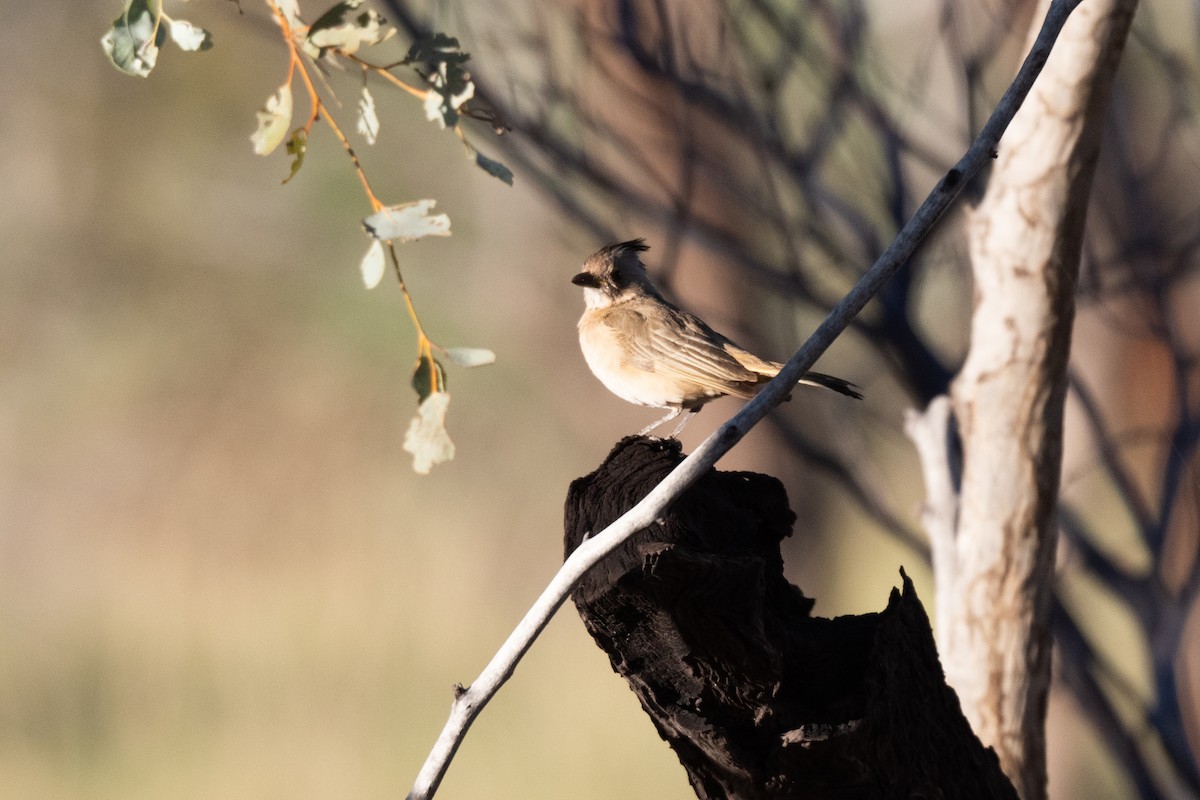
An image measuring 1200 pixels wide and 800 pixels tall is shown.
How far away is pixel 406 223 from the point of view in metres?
1.11

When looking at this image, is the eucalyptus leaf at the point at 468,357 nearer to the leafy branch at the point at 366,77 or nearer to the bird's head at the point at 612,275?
the leafy branch at the point at 366,77

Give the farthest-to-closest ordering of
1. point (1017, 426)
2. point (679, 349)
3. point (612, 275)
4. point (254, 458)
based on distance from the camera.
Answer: point (254, 458) → point (1017, 426) → point (612, 275) → point (679, 349)

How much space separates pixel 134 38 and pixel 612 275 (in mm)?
1469

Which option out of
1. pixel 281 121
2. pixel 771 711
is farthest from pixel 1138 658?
pixel 281 121

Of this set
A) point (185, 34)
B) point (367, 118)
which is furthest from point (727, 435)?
point (185, 34)

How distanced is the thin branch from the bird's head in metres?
1.16

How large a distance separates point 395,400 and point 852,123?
66.3 inches

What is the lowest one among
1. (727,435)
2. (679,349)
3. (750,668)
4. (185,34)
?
(750,668)

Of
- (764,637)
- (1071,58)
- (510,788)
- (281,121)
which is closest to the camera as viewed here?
(281,121)

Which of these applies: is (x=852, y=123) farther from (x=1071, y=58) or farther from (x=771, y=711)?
(x=771, y=711)

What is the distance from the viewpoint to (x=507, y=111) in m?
3.47

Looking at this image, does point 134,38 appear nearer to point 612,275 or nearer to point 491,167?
point 491,167

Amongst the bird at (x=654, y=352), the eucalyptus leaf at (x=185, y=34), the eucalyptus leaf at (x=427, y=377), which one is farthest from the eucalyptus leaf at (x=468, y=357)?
the bird at (x=654, y=352)

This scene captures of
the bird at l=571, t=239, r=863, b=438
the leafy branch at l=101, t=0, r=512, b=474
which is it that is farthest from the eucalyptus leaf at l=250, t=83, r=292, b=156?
the bird at l=571, t=239, r=863, b=438
